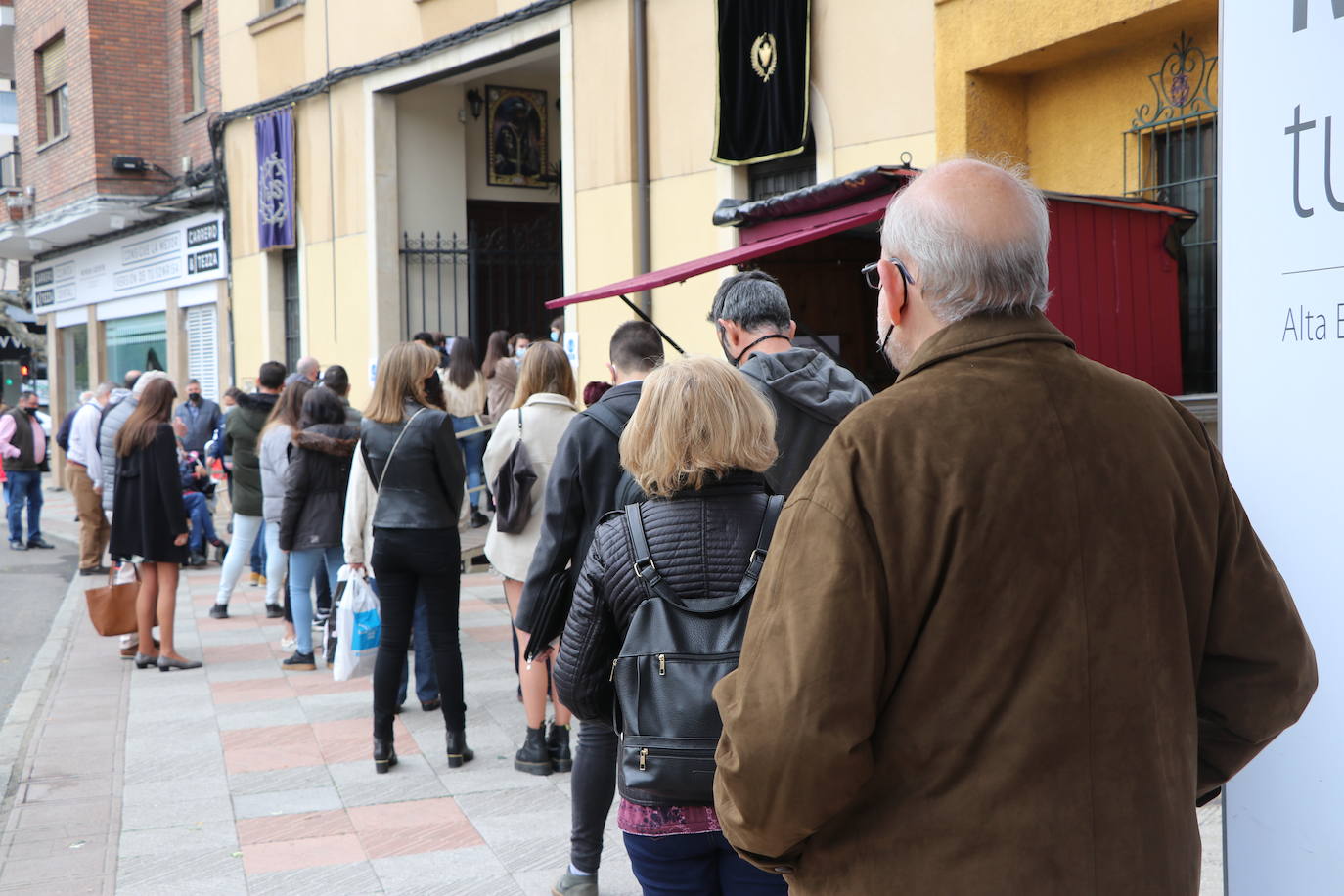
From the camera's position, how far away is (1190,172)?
21.6 feet

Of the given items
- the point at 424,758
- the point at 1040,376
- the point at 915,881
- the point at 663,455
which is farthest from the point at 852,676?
the point at 424,758

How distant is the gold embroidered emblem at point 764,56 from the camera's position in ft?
31.7

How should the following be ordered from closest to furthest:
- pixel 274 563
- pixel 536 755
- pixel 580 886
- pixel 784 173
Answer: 1. pixel 580 886
2. pixel 536 755
3. pixel 274 563
4. pixel 784 173

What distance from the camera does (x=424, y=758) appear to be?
614 centimetres

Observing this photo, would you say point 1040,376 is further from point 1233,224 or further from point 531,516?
point 531,516

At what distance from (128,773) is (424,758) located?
4.66ft

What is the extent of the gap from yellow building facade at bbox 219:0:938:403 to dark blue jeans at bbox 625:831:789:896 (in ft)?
20.6

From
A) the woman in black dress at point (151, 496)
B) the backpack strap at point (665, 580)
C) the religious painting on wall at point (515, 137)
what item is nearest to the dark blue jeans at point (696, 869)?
the backpack strap at point (665, 580)

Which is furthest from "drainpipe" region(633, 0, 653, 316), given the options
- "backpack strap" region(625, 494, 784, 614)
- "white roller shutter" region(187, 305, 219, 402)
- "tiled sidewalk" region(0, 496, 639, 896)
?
"white roller shutter" region(187, 305, 219, 402)

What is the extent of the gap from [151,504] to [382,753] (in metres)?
2.86

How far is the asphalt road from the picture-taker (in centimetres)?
896

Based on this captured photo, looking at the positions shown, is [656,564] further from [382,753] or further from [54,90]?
[54,90]

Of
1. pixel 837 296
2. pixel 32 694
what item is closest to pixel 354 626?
pixel 32 694

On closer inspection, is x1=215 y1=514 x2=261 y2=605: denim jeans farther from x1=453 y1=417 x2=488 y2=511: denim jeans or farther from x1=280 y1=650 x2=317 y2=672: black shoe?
x1=453 y1=417 x2=488 y2=511: denim jeans
